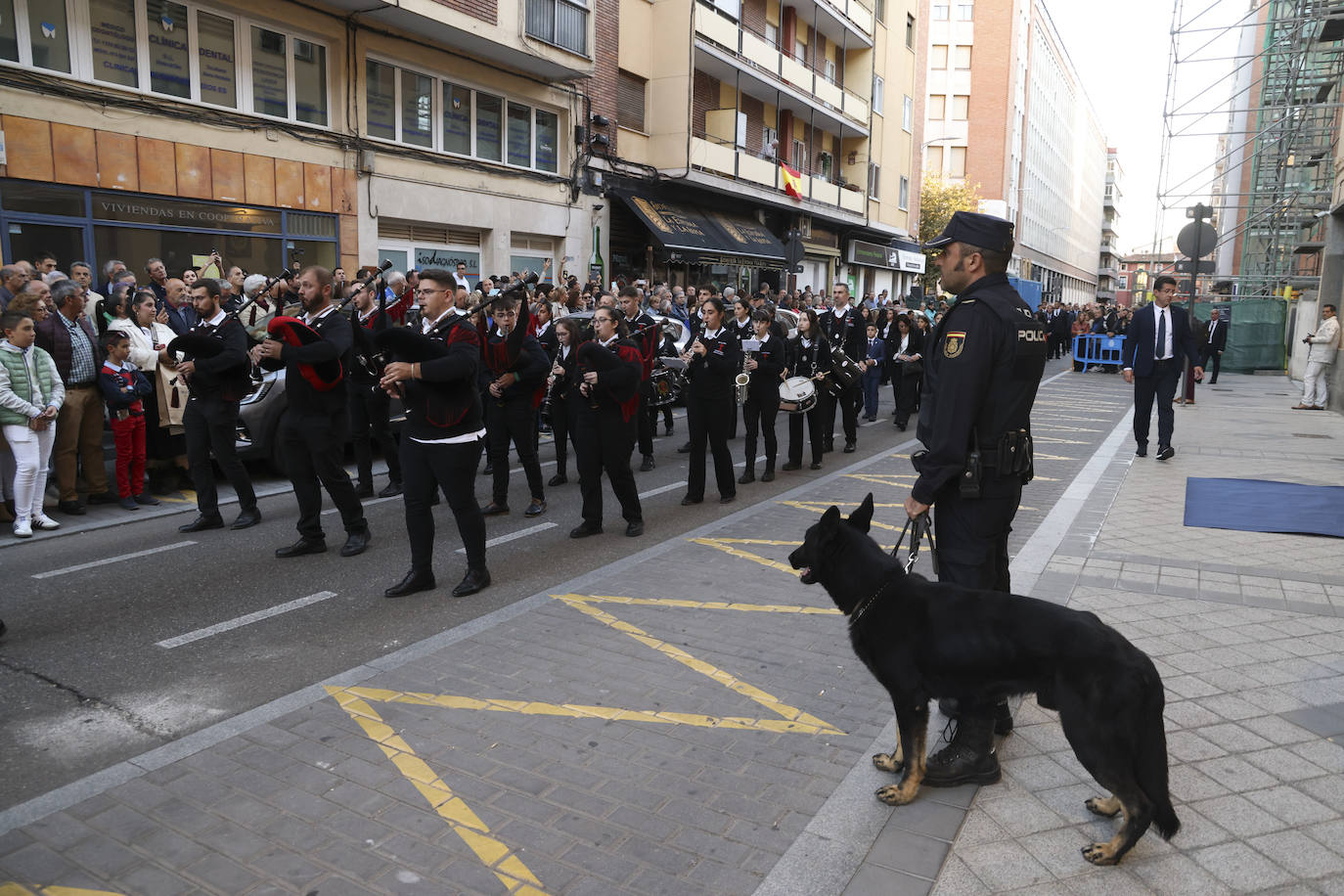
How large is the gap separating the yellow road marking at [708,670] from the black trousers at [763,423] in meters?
4.74

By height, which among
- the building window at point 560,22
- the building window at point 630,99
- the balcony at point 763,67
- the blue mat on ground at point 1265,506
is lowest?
the blue mat on ground at point 1265,506

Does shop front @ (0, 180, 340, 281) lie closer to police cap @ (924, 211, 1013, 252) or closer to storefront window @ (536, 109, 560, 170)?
storefront window @ (536, 109, 560, 170)

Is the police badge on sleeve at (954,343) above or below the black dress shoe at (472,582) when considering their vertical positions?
above

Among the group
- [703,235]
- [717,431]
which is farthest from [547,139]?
[717,431]

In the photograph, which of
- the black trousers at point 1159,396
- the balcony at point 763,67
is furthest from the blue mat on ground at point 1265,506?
the balcony at point 763,67

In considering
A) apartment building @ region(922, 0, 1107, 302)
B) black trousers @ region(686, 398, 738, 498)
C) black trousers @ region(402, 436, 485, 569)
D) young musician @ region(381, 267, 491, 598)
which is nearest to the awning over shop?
black trousers @ region(686, 398, 738, 498)

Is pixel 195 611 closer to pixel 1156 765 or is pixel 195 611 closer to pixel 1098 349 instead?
pixel 1156 765

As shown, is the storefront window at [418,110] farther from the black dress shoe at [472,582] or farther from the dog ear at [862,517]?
the dog ear at [862,517]

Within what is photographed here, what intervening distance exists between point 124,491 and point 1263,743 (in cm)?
871

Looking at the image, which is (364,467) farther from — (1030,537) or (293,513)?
(1030,537)

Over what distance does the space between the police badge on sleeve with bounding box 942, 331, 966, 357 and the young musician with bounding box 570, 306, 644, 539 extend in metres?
4.20

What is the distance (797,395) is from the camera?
10484 mm

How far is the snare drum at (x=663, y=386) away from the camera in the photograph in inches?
498

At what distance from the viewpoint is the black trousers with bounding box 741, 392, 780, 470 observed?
10.2m
